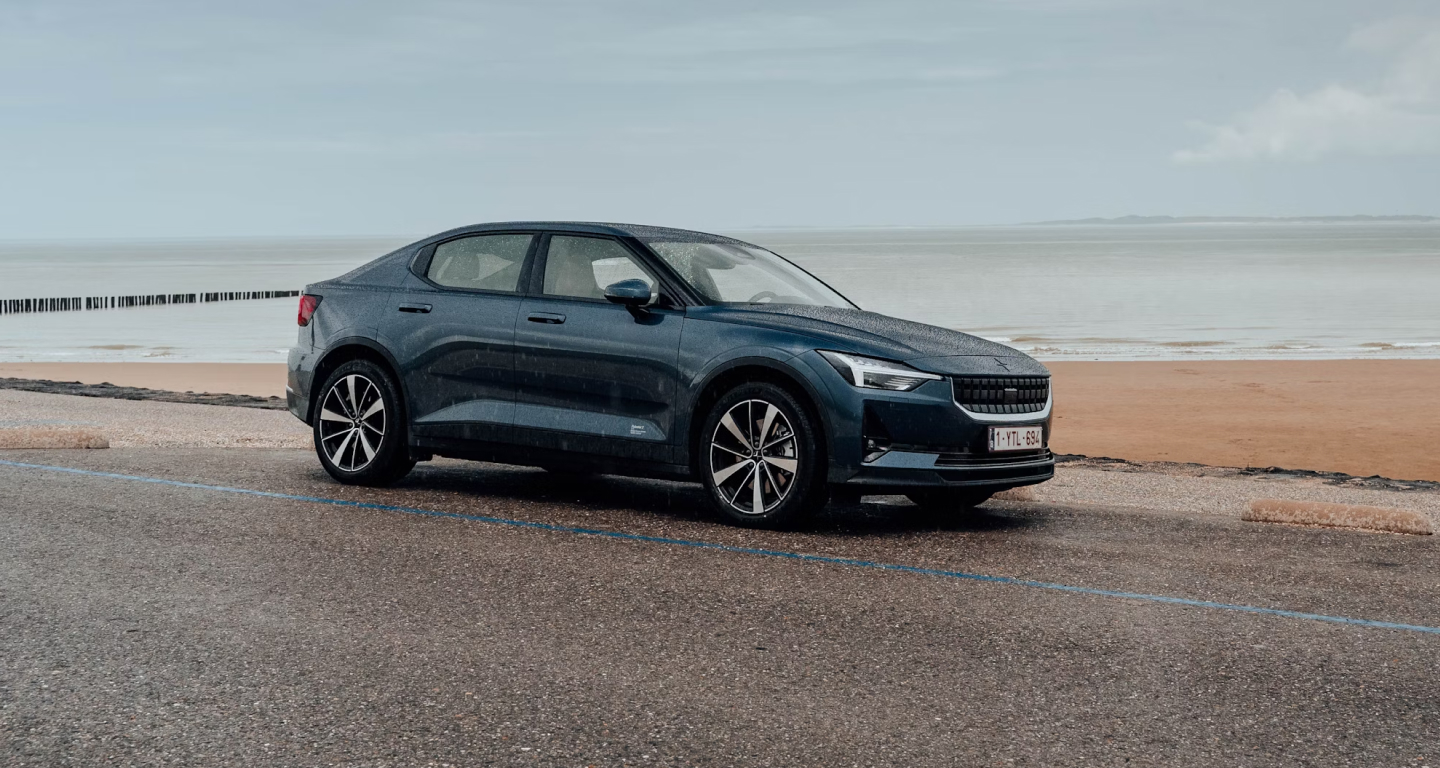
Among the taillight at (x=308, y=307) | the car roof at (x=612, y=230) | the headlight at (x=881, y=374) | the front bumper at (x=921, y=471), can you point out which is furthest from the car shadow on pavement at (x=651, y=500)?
the car roof at (x=612, y=230)

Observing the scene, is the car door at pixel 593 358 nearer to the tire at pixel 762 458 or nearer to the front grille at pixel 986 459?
the tire at pixel 762 458

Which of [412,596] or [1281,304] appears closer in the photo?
[412,596]

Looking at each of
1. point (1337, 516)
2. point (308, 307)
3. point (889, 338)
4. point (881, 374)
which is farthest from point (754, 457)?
point (308, 307)

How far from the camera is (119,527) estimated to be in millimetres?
8195

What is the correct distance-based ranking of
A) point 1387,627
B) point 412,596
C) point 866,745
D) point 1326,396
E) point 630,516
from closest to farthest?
point 866,745 < point 1387,627 < point 412,596 < point 630,516 < point 1326,396

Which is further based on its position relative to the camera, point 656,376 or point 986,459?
point 656,376

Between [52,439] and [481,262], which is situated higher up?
[481,262]

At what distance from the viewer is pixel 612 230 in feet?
30.0

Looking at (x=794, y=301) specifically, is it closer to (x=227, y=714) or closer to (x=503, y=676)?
(x=503, y=676)

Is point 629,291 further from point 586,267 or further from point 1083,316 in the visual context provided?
point 1083,316

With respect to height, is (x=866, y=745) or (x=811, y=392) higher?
(x=811, y=392)

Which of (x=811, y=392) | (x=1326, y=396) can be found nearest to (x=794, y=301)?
(x=811, y=392)

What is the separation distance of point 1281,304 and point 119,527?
170 feet

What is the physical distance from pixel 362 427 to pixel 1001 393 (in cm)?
411
